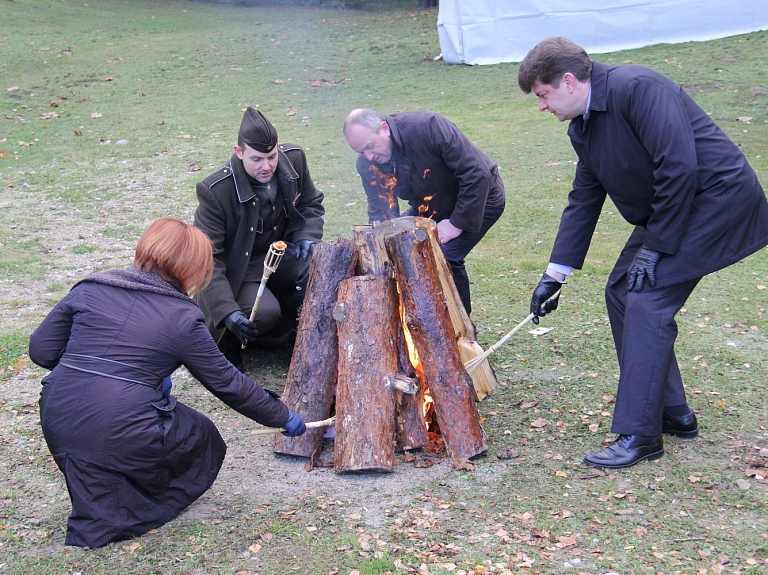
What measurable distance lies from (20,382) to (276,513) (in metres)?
2.21

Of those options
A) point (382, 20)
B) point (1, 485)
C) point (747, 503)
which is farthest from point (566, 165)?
point (382, 20)

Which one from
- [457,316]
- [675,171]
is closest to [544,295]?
[457,316]

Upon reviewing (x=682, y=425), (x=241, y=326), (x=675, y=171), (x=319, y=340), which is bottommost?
(x=682, y=425)

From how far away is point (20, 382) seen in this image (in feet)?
15.2

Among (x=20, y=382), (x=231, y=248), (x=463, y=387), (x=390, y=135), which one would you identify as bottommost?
(x=20, y=382)

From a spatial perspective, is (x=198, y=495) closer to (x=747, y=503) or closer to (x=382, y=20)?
(x=747, y=503)

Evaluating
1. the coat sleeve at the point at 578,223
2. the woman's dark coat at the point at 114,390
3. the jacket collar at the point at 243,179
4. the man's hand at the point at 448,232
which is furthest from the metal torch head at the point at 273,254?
the coat sleeve at the point at 578,223

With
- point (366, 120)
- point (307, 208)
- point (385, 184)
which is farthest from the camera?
point (307, 208)

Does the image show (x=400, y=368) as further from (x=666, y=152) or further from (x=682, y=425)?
(x=666, y=152)

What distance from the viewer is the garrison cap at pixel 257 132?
433 centimetres

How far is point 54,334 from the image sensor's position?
308 centimetres

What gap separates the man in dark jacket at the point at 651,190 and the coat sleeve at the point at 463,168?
1.00m

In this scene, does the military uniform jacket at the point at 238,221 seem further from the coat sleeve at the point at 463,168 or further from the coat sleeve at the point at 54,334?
the coat sleeve at the point at 54,334

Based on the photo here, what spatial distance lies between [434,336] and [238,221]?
1.56 metres
